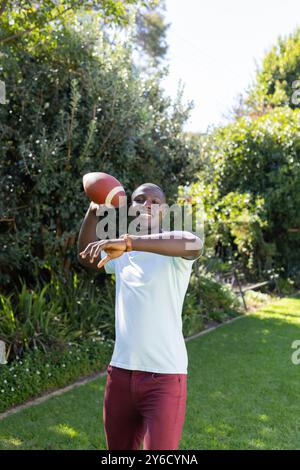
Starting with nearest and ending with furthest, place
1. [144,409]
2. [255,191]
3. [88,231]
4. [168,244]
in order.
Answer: [168,244] → [144,409] → [88,231] → [255,191]

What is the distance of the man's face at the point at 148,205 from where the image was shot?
2438mm

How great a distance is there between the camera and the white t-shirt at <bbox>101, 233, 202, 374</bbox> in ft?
7.32

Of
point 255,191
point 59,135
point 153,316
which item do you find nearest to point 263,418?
point 153,316

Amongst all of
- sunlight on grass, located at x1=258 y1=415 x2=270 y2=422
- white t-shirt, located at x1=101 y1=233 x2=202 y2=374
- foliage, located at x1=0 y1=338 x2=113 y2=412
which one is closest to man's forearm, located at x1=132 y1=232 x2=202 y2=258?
white t-shirt, located at x1=101 y1=233 x2=202 y2=374

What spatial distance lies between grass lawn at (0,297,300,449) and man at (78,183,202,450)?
5.22 feet

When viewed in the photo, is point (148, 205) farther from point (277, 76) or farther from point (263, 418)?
point (277, 76)

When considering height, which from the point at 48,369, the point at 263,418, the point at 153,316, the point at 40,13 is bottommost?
the point at 263,418

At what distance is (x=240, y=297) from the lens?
9977 millimetres

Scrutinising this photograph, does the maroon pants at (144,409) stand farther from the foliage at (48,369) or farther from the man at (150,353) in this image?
the foliage at (48,369)

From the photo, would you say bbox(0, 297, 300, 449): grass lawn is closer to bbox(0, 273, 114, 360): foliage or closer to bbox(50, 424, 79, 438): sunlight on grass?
bbox(50, 424, 79, 438): sunlight on grass

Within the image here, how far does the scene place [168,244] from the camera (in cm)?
210

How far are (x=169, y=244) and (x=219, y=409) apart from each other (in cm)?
286

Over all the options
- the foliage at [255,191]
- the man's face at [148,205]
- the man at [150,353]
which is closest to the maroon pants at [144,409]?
the man at [150,353]

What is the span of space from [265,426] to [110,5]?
466cm
